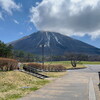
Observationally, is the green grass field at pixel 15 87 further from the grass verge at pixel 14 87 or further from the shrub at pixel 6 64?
the shrub at pixel 6 64

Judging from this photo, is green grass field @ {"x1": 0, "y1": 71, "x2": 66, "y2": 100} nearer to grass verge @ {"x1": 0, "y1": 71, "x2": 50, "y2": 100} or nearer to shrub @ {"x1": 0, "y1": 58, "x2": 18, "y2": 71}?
grass verge @ {"x1": 0, "y1": 71, "x2": 50, "y2": 100}

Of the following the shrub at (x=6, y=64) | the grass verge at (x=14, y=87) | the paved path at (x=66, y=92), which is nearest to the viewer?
the paved path at (x=66, y=92)

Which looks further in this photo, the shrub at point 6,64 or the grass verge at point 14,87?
the shrub at point 6,64

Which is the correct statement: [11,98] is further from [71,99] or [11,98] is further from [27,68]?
[27,68]

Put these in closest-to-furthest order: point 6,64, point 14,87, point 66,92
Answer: point 66,92 < point 14,87 < point 6,64

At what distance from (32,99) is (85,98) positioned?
8.03ft

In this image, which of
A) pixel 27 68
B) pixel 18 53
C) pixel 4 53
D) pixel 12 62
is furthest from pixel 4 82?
pixel 18 53

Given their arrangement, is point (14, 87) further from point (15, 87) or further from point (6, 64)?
point (6, 64)

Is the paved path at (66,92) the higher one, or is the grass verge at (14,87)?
the grass verge at (14,87)

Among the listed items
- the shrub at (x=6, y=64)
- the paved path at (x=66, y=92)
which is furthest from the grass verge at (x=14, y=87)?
the shrub at (x=6, y=64)

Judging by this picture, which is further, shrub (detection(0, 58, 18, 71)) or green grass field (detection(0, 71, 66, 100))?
shrub (detection(0, 58, 18, 71))

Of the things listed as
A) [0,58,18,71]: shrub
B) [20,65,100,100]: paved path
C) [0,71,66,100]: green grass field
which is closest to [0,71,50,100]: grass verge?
[0,71,66,100]: green grass field

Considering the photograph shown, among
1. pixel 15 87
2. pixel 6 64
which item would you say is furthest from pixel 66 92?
pixel 6 64

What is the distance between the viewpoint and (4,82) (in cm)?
1141
